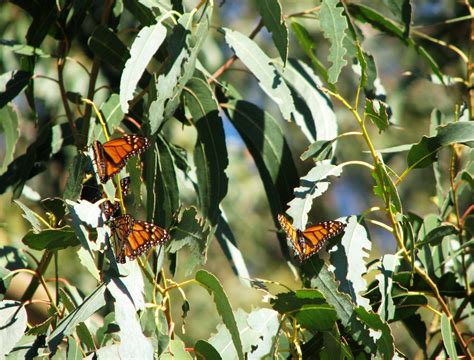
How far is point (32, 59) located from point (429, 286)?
0.97 m

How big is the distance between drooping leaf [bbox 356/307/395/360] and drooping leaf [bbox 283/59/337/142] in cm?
53

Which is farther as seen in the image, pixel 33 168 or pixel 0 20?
pixel 0 20

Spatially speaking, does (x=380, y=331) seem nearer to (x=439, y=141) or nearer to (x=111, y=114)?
(x=439, y=141)

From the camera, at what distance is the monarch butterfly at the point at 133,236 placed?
1.29 m

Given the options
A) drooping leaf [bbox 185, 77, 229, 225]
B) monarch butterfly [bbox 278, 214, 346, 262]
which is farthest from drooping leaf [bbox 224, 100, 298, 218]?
monarch butterfly [bbox 278, 214, 346, 262]

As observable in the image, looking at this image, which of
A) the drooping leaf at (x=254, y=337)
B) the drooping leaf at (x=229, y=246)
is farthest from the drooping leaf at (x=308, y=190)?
the drooping leaf at (x=229, y=246)

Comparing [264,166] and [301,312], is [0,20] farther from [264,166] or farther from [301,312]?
[301,312]

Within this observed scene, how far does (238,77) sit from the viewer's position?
16.7 feet

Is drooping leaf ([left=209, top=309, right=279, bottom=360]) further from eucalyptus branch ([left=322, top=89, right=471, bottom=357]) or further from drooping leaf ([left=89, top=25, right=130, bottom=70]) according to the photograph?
drooping leaf ([left=89, top=25, right=130, bottom=70])

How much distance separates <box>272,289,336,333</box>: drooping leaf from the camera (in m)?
1.31


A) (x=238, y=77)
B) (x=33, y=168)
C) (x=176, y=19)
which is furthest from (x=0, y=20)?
(x=238, y=77)

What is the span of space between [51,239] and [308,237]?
0.43 m

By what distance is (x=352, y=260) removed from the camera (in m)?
1.36

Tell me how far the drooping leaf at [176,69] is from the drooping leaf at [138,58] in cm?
3
